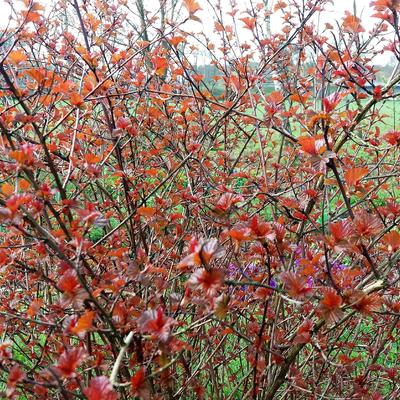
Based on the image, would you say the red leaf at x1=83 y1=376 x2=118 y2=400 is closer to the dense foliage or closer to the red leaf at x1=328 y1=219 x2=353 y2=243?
the dense foliage

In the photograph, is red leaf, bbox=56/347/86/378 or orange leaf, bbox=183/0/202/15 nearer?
red leaf, bbox=56/347/86/378

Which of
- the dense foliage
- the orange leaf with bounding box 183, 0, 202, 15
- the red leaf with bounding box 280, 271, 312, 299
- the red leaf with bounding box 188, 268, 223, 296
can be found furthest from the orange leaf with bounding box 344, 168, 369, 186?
the orange leaf with bounding box 183, 0, 202, 15

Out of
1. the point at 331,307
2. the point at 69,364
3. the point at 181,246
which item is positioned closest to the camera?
the point at 69,364

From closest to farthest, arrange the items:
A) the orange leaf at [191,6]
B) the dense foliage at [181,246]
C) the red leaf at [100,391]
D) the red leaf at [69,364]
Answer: the red leaf at [100,391], the red leaf at [69,364], the dense foliage at [181,246], the orange leaf at [191,6]

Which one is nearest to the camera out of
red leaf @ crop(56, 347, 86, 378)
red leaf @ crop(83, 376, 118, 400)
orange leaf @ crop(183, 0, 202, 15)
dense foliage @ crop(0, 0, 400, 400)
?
red leaf @ crop(83, 376, 118, 400)

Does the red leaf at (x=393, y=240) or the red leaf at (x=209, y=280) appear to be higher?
the red leaf at (x=393, y=240)

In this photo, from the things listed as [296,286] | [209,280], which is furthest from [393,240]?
[209,280]

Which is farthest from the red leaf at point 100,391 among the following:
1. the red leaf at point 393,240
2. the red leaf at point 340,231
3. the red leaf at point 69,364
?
the red leaf at point 393,240

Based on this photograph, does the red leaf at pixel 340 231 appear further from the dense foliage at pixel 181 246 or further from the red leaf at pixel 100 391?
the red leaf at pixel 100 391

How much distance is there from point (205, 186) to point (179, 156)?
0.21m

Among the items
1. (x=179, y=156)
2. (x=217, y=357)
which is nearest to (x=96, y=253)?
(x=179, y=156)

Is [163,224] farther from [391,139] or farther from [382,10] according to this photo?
[382,10]

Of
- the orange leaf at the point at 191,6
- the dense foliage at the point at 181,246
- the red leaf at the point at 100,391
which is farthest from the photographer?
the orange leaf at the point at 191,6

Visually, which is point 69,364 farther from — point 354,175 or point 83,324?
point 354,175
